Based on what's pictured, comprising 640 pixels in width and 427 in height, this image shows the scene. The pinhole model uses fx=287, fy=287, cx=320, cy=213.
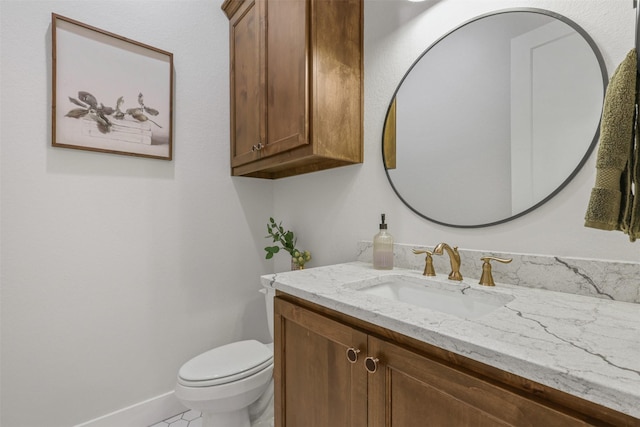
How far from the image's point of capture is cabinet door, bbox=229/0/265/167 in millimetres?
1519

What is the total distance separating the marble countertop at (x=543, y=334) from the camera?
402 mm

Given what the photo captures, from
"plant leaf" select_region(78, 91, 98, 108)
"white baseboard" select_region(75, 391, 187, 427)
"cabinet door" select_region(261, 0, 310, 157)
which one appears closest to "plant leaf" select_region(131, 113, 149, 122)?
"plant leaf" select_region(78, 91, 98, 108)

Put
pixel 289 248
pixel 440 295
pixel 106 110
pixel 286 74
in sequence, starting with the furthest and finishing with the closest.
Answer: pixel 289 248, pixel 106 110, pixel 286 74, pixel 440 295

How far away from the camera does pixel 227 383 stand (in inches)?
49.6

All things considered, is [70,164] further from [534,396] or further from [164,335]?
[534,396]

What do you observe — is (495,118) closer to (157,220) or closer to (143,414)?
(157,220)

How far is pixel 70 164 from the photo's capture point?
54.4 inches

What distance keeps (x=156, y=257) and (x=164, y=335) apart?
0.45 meters

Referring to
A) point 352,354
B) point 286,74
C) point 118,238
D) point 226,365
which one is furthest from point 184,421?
point 286,74

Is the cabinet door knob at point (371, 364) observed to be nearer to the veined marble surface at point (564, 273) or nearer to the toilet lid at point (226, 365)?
the veined marble surface at point (564, 273)

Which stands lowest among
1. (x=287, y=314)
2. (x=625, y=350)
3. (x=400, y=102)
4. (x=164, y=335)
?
(x=164, y=335)

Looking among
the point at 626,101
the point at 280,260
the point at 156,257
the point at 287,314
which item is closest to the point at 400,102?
the point at 626,101

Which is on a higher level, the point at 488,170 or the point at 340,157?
the point at 340,157

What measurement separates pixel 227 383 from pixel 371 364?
873 millimetres
